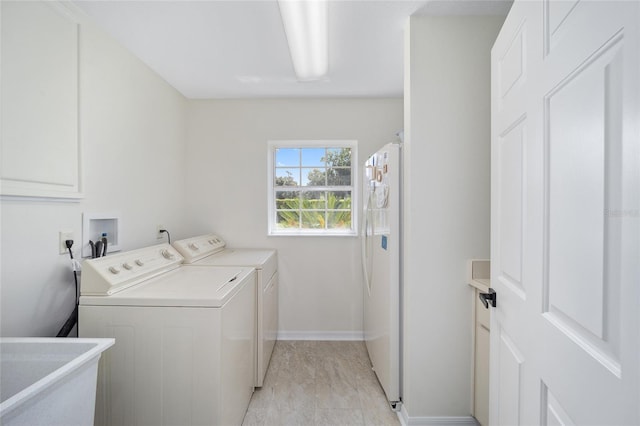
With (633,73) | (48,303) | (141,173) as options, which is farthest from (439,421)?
(141,173)

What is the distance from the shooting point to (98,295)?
146cm

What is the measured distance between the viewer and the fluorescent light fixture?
156 cm

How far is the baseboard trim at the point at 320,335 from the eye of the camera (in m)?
3.04

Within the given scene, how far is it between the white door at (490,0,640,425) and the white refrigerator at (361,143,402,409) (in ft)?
2.71

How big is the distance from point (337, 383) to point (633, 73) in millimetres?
2385

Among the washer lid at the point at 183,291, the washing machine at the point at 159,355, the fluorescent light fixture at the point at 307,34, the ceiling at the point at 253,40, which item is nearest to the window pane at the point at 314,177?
the ceiling at the point at 253,40

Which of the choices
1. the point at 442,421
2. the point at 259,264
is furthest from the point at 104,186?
the point at 442,421

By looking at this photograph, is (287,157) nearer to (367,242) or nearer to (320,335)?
(367,242)

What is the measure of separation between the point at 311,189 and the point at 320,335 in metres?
1.53

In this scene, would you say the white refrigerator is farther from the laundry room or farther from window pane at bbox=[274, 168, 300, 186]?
window pane at bbox=[274, 168, 300, 186]

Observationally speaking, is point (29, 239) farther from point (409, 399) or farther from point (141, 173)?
point (409, 399)

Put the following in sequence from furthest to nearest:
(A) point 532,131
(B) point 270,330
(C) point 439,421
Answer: (B) point 270,330 → (C) point 439,421 → (A) point 532,131

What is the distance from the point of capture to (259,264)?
219cm

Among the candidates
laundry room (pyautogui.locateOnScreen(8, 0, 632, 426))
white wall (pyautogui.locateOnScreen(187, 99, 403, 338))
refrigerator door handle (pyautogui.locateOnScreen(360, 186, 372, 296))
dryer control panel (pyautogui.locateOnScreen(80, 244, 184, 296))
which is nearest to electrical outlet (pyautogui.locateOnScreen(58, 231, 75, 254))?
laundry room (pyautogui.locateOnScreen(8, 0, 632, 426))
